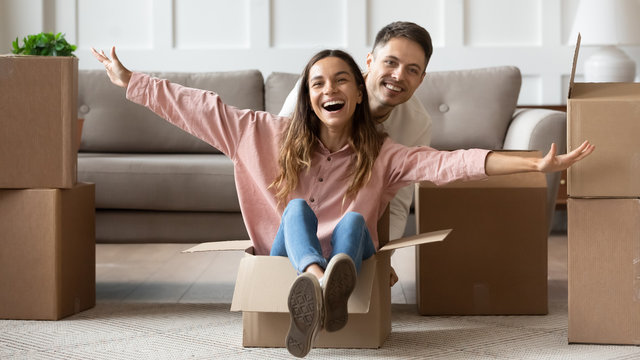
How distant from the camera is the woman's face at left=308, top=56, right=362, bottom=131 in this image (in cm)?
166

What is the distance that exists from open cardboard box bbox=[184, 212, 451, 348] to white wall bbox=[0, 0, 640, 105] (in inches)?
79.4

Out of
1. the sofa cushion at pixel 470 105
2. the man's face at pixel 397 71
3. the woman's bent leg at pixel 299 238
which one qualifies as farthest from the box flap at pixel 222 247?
the sofa cushion at pixel 470 105

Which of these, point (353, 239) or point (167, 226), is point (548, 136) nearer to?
point (353, 239)

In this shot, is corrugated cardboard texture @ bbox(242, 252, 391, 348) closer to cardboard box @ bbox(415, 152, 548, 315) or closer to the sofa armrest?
cardboard box @ bbox(415, 152, 548, 315)

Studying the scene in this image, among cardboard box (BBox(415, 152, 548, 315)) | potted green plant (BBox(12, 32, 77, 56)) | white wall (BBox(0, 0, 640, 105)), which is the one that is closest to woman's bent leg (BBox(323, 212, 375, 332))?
cardboard box (BBox(415, 152, 548, 315))

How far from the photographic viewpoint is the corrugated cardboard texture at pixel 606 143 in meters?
1.51

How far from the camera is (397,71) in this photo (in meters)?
1.82

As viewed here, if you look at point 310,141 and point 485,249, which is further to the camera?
point 485,249

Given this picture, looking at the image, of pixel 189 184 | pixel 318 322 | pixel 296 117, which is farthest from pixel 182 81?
pixel 318 322

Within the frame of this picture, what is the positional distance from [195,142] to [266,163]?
125 cm

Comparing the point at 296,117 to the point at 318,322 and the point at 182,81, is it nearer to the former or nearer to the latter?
the point at 318,322

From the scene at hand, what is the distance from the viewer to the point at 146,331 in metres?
1.68

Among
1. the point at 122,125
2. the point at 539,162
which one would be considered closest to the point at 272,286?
the point at 539,162

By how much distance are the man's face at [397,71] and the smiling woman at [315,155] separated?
13 centimetres
